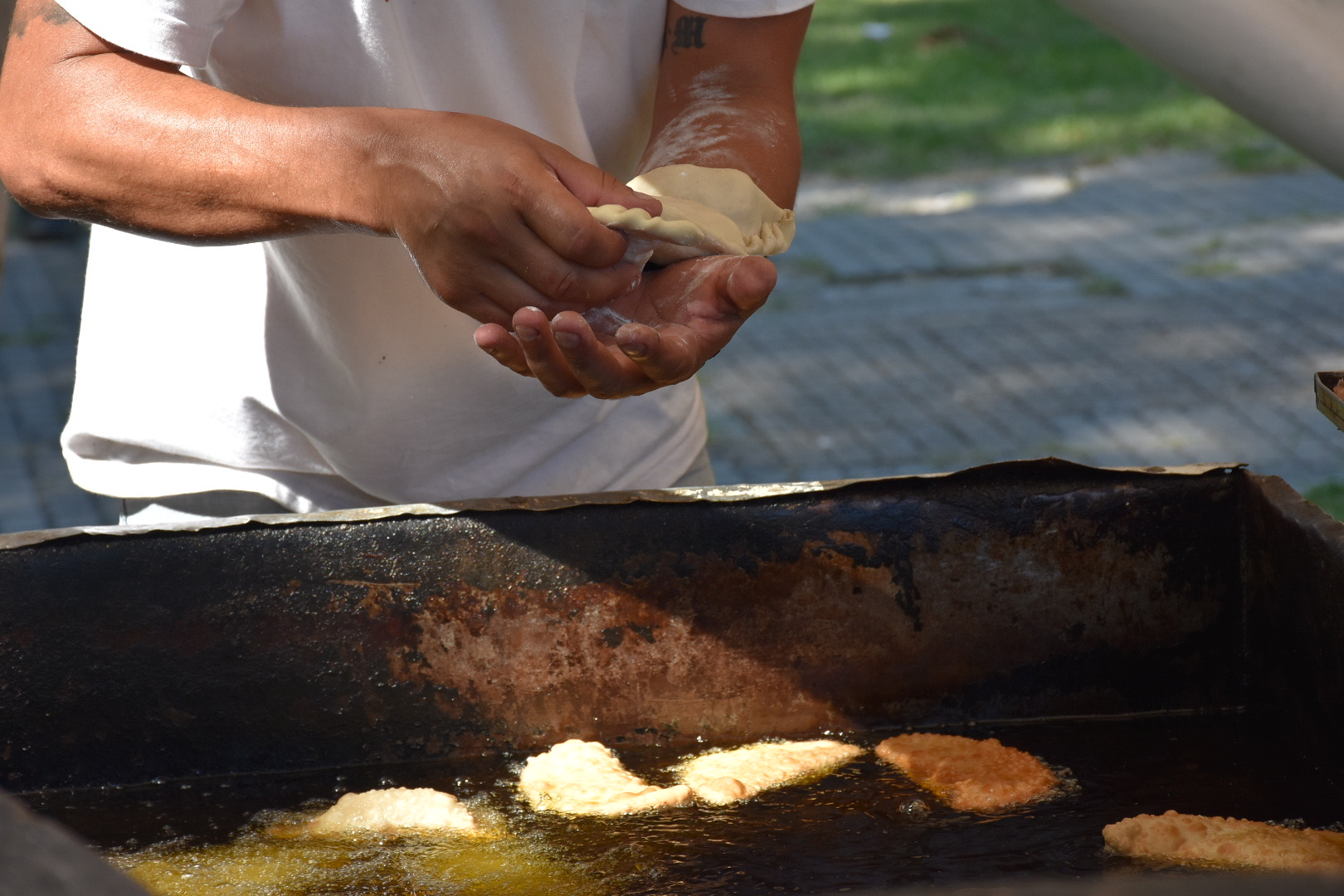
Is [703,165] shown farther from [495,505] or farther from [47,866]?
Answer: [47,866]

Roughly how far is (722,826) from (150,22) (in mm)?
965

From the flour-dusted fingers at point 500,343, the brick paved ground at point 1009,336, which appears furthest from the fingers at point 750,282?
the brick paved ground at point 1009,336

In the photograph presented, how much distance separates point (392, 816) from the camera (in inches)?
55.6

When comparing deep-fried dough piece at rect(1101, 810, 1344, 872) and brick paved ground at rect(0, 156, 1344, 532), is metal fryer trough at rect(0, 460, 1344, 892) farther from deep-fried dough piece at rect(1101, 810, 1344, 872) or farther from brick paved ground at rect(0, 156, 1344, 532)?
brick paved ground at rect(0, 156, 1344, 532)

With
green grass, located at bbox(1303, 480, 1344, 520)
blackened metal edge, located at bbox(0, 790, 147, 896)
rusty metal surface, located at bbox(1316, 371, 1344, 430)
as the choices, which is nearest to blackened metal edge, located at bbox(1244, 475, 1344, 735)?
rusty metal surface, located at bbox(1316, 371, 1344, 430)

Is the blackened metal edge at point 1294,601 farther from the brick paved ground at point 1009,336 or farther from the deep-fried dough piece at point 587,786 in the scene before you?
the brick paved ground at point 1009,336

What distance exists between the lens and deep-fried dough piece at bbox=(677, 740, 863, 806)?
57.0 inches

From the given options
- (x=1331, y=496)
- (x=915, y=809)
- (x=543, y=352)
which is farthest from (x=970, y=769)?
(x=1331, y=496)

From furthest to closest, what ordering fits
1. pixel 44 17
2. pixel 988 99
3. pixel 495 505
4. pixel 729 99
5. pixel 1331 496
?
1. pixel 988 99
2. pixel 1331 496
3. pixel 729 99
4. pixel 495 505
5. pixel 44 17

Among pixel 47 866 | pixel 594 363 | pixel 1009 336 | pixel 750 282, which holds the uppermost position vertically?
pixel 750 282

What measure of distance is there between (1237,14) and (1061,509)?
57 centimetres

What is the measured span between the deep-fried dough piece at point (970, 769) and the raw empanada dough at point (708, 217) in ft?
1.94

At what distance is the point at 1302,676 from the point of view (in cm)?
147

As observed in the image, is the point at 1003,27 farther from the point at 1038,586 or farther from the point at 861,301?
the point at 1038,586
